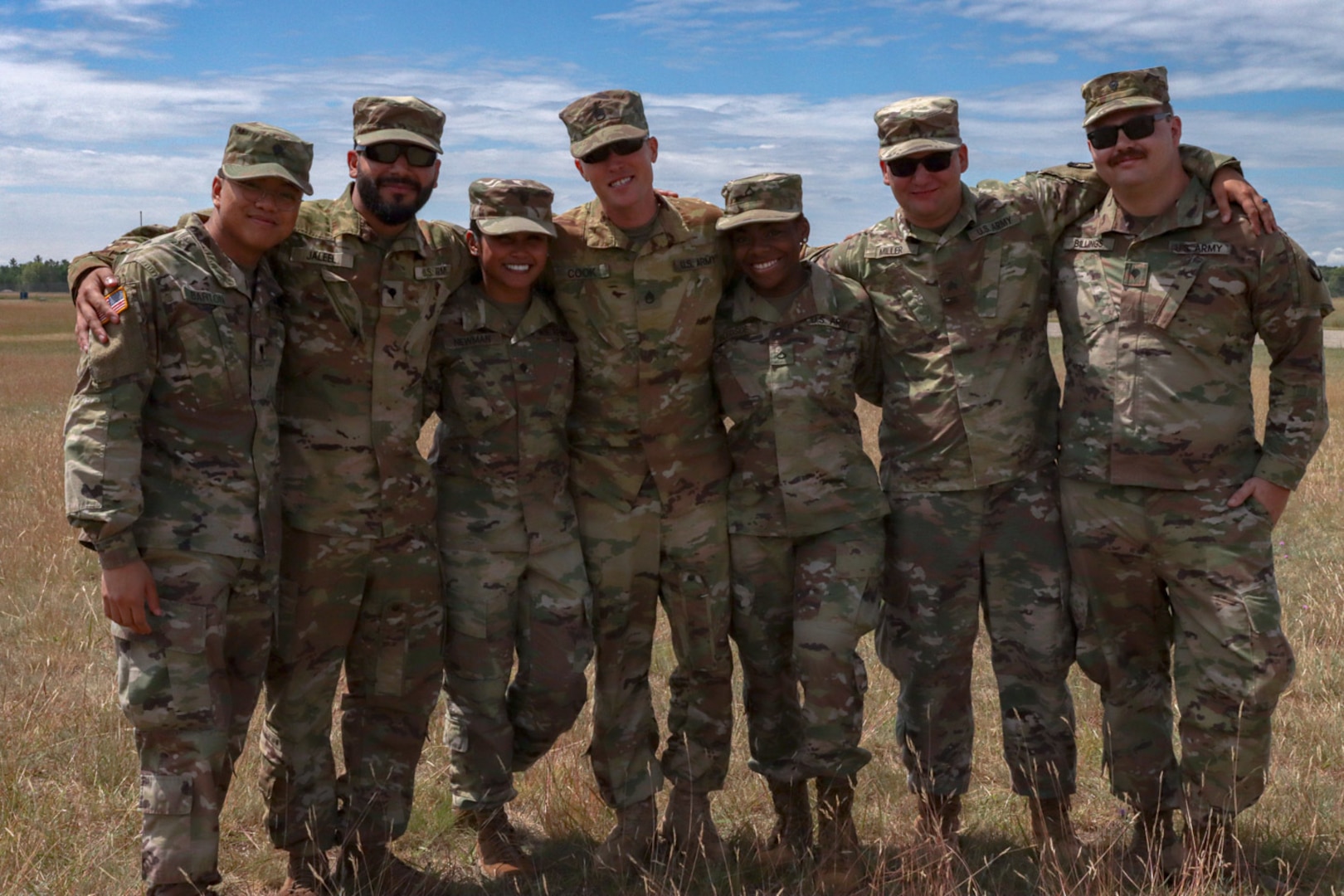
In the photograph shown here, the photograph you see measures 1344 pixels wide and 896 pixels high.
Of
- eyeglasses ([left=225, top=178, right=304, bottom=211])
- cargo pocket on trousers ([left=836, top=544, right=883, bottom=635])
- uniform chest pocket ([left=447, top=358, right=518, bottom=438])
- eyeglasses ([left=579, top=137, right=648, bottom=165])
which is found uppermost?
eyeglasses ([left=579, top=137, right=648, bottom=165])

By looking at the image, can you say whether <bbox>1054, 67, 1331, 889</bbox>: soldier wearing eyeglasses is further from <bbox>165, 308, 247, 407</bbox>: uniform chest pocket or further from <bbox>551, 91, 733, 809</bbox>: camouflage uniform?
<bbox>165, 308, 247, 407</bbox>: uniform chest pocket

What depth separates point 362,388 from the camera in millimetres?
4641

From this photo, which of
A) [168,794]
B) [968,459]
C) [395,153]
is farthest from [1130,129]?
[168,794]

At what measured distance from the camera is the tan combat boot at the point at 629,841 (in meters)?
5.03

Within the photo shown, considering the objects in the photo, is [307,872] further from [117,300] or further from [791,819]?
[117,300]

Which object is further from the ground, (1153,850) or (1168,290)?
(1168,290)

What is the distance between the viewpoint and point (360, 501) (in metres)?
4.61

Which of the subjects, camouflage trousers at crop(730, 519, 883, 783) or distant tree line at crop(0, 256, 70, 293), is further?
distant tree line at crop(0, 256, 70, 293)

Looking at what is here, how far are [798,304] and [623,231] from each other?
0.80 meters

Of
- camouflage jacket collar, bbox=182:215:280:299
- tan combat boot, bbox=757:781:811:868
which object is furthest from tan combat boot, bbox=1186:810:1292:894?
camouflage jacket collar, bbox=182:215:280:299

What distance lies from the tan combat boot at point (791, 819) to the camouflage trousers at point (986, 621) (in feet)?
1.64

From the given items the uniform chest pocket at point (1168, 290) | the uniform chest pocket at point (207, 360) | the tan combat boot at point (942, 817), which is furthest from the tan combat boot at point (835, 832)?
the uniform chest pocket at point (207, 360)

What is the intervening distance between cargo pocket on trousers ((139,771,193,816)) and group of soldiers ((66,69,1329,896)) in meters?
0.24

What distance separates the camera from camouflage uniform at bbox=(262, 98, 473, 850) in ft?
15.1
